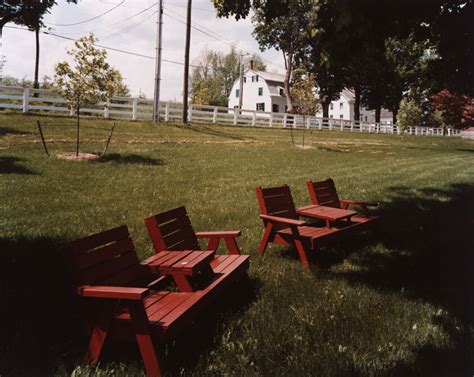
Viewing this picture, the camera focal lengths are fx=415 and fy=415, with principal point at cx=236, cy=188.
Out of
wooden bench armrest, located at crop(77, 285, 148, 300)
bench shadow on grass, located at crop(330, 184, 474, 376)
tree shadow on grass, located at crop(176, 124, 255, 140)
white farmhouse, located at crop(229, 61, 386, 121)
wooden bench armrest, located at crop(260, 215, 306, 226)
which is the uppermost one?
white farmhouse, located at crop(229, 61, 386, 121)

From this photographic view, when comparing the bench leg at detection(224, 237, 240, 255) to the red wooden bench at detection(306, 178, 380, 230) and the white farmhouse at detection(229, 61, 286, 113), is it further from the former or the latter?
the white farmhouse at detection(229, 61, 286, 113)

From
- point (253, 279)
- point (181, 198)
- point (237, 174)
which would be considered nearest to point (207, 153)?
point (237, 174)

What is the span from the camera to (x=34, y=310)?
388 centimetres

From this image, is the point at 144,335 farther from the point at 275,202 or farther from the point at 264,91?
the point at 264,91

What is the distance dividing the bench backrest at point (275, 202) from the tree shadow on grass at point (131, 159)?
7344 mm

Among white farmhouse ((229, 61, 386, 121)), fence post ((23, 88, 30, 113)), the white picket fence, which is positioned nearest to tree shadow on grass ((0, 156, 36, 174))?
the white picket fence

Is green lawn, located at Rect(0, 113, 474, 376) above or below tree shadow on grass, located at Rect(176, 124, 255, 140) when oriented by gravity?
below

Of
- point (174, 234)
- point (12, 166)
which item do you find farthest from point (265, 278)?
point (12, 166)

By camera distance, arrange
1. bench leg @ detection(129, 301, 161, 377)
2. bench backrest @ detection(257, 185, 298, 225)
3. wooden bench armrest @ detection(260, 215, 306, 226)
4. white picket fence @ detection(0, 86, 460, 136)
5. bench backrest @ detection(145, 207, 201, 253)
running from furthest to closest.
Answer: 1. white picket fence @ detection(0, 86, 460, 136)
2. bench backrest @ detection(257, 185, 298, 225)
3. wooden bench armrest @ detection(260, 215, 306, 226)
4. bench backrest @ detection(145, 207, 201, 253)
5. bench leg @ detection(129, 301, 161, 377)

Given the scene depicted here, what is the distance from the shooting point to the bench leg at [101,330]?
296cm

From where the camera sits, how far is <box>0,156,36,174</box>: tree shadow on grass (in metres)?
9.98

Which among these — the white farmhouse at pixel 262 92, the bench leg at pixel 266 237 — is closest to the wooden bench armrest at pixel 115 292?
the bench leg at pixel 266 237

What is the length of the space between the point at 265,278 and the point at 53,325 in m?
2.28

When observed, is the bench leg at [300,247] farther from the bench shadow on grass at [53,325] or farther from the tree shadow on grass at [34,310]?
the tree shadow on grass at [34,310]
